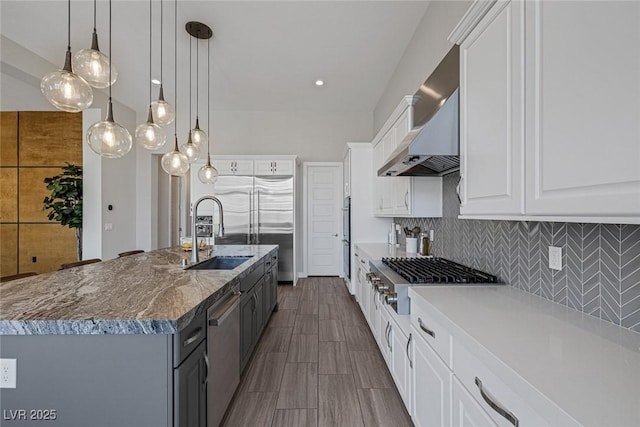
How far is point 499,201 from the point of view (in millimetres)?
1271

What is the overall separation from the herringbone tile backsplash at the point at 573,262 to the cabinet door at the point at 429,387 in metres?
0.65

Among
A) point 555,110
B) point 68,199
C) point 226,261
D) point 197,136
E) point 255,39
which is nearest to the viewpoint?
point 555,110

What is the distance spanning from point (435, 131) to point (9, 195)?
22.4 feet

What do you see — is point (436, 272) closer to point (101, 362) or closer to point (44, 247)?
point (101, 362)

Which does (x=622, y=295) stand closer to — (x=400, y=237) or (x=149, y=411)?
(x=149, y=411)

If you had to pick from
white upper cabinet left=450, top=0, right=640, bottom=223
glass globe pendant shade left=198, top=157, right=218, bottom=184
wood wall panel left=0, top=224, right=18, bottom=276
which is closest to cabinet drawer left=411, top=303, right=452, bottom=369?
white upper cabinet left=450, top=0, right=640, bottom=223

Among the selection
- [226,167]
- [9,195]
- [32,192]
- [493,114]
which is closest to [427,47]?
[493,114]

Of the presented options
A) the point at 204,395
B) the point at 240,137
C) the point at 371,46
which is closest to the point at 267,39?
the point at 371,46

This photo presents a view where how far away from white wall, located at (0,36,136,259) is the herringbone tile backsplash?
18.1ft

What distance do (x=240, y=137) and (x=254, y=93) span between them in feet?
3.65

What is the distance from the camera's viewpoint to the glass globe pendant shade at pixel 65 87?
1.77m

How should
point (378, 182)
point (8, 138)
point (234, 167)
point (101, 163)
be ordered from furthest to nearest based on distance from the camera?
point (234, 167)
point (8, 138)
point (101, 163)
point (378, 182)

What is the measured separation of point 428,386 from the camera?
1.42 metres

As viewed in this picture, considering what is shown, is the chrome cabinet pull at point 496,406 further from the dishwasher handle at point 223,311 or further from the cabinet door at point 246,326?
the cabinet door at point 246,326
